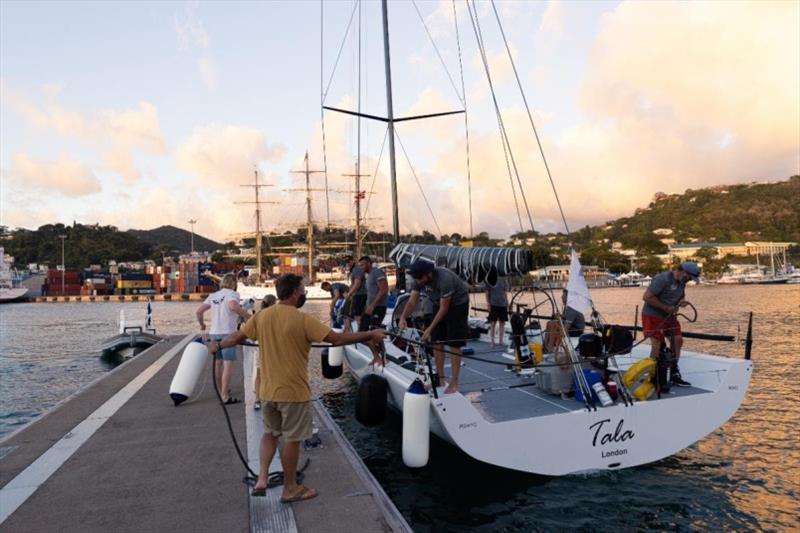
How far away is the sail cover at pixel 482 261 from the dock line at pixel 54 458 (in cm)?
519

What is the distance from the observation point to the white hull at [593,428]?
5574 mm

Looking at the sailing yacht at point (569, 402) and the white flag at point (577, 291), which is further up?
the white flag at point (577, 291)

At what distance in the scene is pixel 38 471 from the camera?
5281 millimetres

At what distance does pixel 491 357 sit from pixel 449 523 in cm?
432

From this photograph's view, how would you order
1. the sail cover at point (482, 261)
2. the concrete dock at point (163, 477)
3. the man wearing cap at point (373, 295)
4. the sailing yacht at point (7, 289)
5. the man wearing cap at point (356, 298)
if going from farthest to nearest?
the sailing yacht at point (7, 289)
the man wearing cap at point (356, 298)
the man wearing cap at point (373, 295)
the sail cover at point (482, 261)
the concrete dock at point (163, 477)

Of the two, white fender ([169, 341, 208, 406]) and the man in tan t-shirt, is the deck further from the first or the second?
white fender ([169, 341, 208, 406])

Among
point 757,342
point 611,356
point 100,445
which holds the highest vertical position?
point 611,356

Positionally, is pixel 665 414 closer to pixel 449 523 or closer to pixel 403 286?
pixel 449 523

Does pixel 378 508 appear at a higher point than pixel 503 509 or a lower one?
higher

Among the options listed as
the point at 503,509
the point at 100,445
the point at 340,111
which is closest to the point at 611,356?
the point at 503,509

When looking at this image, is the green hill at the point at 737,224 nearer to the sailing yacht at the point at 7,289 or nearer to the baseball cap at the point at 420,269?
the sailing yacht at the point at 7,289

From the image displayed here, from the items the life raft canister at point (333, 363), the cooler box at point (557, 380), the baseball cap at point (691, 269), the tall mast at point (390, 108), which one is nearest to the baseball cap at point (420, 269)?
the cooler box at point (557, 380)

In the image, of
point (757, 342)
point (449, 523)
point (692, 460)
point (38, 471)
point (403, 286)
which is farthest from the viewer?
point (757, 342)

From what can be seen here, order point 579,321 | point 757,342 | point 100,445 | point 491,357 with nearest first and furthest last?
point 100,445 → point 579,321 → point 491,357 → point 757,342
